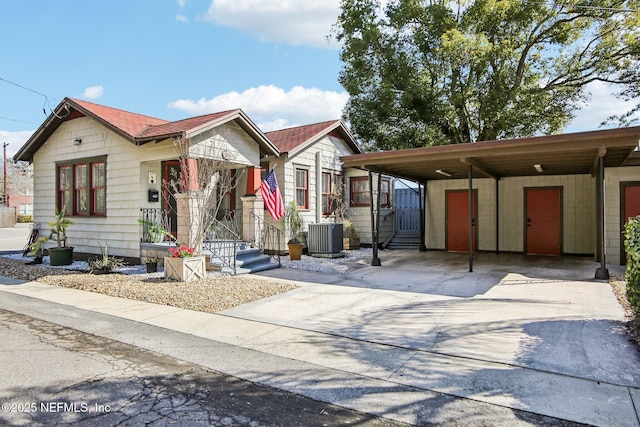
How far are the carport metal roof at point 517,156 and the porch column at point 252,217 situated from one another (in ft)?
9.70

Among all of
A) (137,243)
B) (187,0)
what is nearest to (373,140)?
(187,0)

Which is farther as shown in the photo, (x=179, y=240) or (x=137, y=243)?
(x=137, y=243)

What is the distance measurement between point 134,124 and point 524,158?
10.3 metres

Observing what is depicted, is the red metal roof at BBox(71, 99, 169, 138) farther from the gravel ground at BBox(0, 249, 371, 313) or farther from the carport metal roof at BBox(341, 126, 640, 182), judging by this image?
the carport metal roof at BBox(341, 126, 640, 182)

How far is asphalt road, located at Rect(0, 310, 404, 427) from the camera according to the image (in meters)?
3.07

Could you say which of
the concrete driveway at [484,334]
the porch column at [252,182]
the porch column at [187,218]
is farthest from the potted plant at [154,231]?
the concrete driveway at [484,334]

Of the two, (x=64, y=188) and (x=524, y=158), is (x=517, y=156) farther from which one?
(x=64, y=188)

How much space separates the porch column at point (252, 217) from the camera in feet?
37.8

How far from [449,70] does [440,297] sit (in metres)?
14.6

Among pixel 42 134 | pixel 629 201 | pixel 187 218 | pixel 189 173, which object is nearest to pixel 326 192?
pixel 189 173

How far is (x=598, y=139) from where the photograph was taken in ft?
25.5

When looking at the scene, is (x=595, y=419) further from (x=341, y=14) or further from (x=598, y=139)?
(x=341, y=14)

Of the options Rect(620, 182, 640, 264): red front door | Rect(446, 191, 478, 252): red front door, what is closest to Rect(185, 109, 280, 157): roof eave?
Rect(446, 191, 478, 252): red front door

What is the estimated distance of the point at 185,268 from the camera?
861cm
